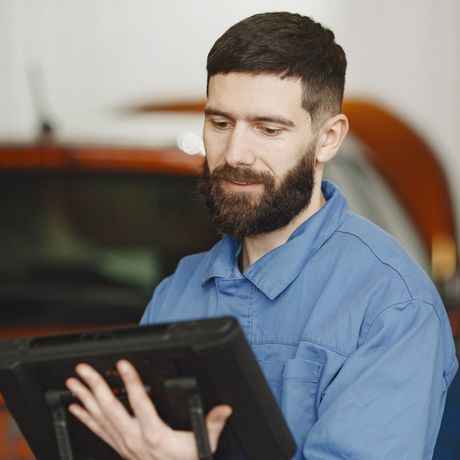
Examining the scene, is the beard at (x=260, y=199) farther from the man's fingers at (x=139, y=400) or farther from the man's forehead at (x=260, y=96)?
the man's fingers at (x=139, y=400)

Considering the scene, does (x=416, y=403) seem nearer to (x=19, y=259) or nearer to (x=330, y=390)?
(x=330, y=390)

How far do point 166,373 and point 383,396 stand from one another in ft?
1.23

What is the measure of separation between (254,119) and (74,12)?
776 cm

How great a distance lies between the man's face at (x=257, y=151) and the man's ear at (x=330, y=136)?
1.4 inches

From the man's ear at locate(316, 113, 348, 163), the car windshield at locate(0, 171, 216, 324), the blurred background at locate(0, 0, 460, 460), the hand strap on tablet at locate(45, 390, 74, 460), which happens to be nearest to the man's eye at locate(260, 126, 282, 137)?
the man's ear at locate(316, 113, 348, 163)

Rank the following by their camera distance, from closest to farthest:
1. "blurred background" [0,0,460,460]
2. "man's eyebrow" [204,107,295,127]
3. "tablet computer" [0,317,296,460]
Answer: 1. "tablet computer" [0,317,296,460]
2. "man's eyebrow" [204,107,295,127]
3. "blurred background" [0,0,460,460]

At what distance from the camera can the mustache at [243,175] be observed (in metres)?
2.37

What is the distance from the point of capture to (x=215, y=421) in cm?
221

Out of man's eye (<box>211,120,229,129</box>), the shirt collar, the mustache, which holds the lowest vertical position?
the shirt collar

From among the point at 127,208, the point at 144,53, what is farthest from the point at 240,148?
the point at 144,53

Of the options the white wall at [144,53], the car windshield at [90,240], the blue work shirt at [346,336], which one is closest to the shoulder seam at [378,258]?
the blue work shirt at [346,336]

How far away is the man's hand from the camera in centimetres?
215

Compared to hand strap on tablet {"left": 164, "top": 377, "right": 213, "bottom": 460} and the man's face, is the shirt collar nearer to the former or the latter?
the man's face

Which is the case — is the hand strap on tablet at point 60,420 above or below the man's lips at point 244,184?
below
